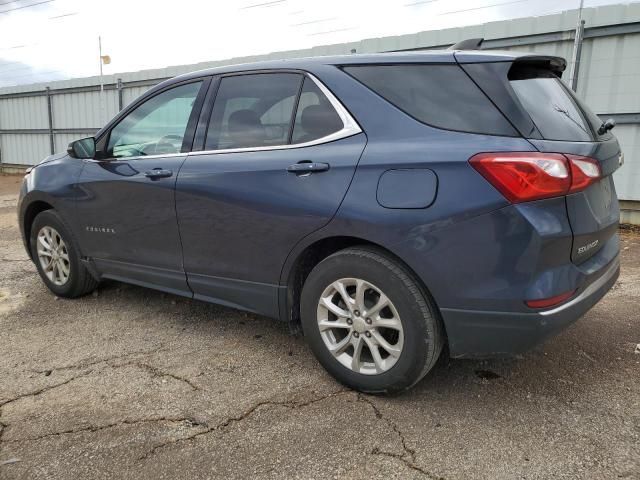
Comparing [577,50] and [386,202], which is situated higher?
[577,50]

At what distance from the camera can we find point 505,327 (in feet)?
7.57

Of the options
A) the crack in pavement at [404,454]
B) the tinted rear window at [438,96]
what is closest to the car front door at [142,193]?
the tinted rear window at [438,96]

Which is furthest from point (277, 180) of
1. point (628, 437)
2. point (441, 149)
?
point (628, 437)

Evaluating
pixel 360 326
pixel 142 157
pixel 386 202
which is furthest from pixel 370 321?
pixel 142 157

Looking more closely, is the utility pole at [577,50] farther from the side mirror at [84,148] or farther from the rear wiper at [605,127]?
the side mirror at [84,148]

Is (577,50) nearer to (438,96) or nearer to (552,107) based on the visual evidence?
(552,107)

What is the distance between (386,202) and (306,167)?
51 cm

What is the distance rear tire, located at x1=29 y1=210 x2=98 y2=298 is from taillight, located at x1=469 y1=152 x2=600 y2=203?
3275 mm

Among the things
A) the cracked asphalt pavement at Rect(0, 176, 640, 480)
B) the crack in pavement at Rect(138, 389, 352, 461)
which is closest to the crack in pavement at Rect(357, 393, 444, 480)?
the cracked asphalt pavement at Rect(0, 176, 640, 480)

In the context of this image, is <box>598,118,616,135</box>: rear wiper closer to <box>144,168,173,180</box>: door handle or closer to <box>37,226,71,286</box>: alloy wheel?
<box>144,168,173,180</box>: door handle

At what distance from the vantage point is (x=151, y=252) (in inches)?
141

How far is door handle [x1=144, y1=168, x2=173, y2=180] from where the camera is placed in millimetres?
3357

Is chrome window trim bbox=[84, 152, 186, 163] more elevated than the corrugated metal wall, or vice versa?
the corrugated metal wall

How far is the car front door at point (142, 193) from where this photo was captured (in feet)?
11.2
